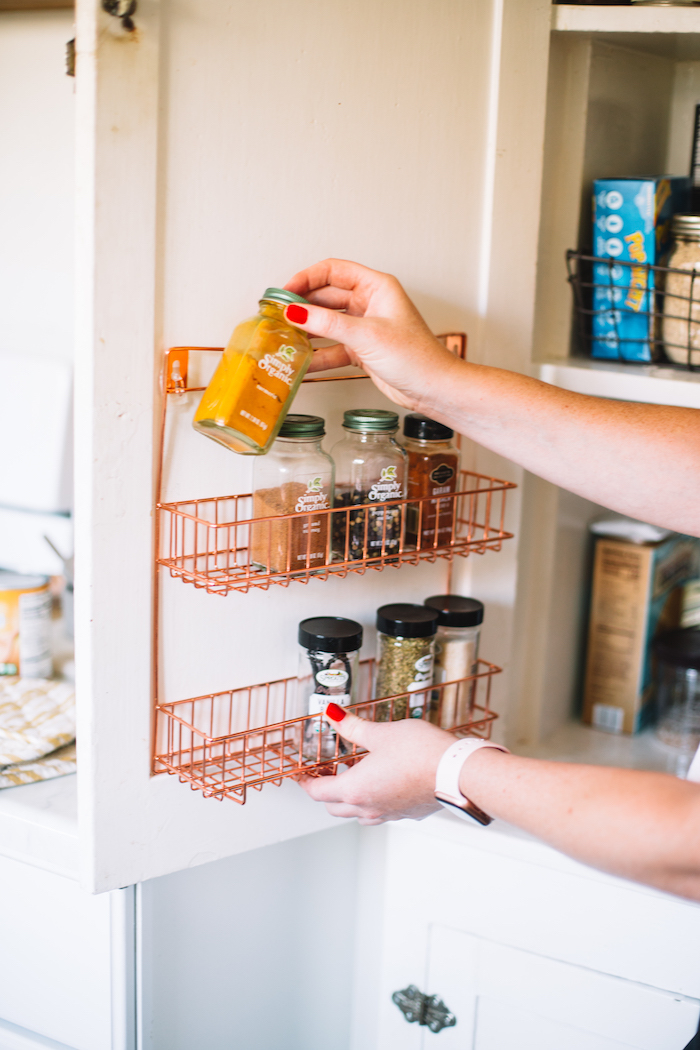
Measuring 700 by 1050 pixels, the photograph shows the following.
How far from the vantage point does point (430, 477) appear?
1042 millimetres

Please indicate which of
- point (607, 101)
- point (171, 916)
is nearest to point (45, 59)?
point (607, 101)

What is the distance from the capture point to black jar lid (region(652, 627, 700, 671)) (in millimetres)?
1401

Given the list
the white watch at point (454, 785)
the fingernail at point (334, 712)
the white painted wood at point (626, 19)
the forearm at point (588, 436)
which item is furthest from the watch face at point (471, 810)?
the white painted wood at point (626, 19)

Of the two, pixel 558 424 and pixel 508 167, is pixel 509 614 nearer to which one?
pixel 558 424

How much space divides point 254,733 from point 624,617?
2.42 feet

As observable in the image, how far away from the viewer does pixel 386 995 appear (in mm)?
1244

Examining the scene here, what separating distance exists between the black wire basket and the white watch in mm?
620

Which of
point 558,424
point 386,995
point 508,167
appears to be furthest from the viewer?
point 386,995

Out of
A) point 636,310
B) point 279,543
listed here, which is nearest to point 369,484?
point 279,543

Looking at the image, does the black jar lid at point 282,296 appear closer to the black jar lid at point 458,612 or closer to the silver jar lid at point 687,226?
the black jar lid at point 458,612

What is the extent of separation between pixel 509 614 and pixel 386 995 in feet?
1.72

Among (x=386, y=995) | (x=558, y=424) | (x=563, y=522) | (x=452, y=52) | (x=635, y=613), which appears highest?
(x=452, y=52)

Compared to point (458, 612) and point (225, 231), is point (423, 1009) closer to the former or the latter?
point (458, 612)

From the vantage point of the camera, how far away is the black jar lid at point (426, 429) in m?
1.03
